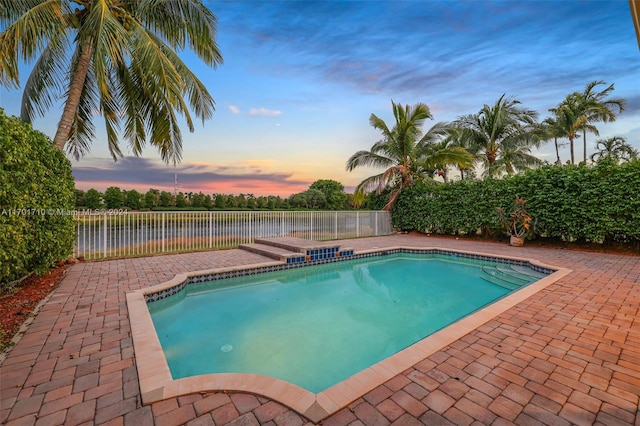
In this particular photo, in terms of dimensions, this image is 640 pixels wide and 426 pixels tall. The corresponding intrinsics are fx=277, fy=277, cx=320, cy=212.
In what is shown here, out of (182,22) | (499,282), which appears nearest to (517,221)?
(499,282)

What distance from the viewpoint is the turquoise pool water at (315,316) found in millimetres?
3053

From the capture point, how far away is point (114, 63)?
5.42 metres

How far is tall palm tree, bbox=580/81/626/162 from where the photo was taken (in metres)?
15.7

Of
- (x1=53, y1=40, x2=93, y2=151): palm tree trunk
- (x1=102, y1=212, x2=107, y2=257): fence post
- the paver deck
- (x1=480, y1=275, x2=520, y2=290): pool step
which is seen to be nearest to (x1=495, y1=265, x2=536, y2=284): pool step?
(x1=480, y1=275, x2=520, y2=290): pool step

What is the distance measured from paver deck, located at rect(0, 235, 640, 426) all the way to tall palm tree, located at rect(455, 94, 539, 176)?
12.9 m

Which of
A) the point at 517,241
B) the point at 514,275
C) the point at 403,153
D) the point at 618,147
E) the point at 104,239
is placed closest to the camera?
the point at 514,275

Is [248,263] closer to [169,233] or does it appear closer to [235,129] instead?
[169,233]

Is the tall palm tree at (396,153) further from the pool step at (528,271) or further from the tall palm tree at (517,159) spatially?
the pool step at (528,271)

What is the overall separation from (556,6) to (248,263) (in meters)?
9.50

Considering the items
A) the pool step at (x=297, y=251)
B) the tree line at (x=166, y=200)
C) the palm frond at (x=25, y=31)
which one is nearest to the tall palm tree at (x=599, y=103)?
the tree line at (x=166, y=200)

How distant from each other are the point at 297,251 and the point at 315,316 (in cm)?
314

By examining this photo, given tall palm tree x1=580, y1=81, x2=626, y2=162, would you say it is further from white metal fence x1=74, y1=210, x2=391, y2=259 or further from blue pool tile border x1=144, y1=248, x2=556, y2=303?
white metal fence x1=74, y1=210, x2=391, y2=259

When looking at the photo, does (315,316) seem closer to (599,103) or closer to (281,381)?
(281,381)

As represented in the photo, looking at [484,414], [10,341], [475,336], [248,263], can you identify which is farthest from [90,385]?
[248,263]
